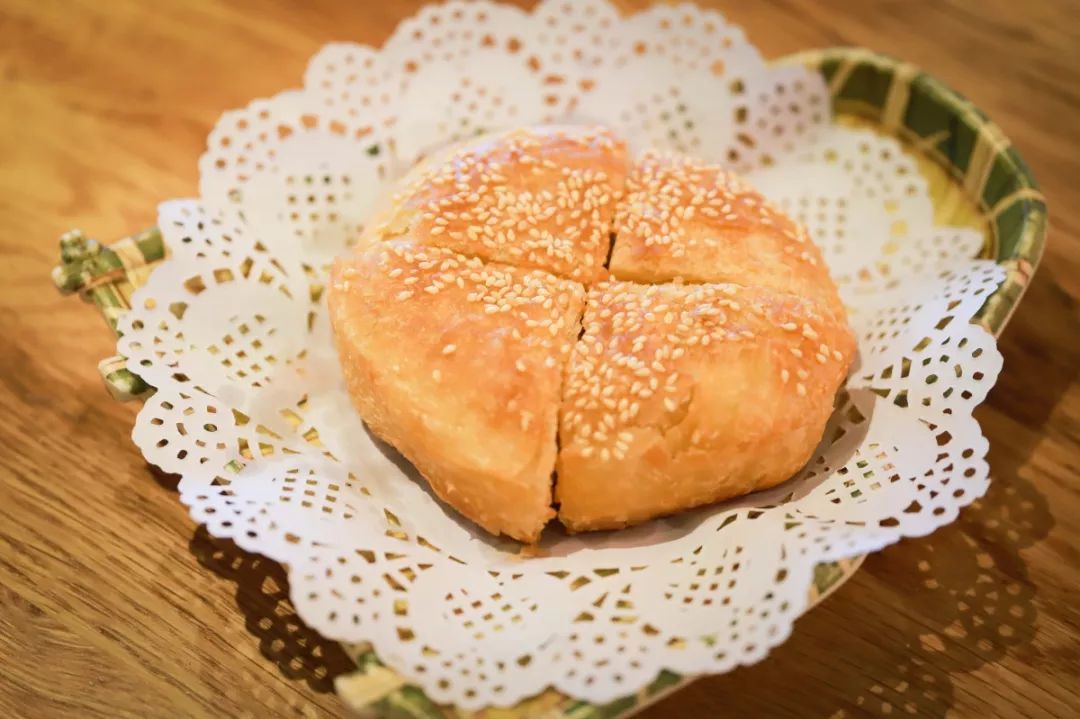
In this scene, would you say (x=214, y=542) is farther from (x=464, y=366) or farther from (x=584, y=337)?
(x=584, y=337)

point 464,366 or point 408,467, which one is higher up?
point 464,366

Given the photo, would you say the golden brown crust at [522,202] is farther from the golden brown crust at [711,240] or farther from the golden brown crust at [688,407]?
the golden brown crust at [688,407]

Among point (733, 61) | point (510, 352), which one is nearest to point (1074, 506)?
point (510, 352)

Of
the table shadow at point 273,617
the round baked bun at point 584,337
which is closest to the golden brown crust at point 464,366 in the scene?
the round baked bun at point 584,337

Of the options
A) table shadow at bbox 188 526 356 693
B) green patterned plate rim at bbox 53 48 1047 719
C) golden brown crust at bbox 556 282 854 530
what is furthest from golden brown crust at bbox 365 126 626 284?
table shadow at bbox 188 526 356 693

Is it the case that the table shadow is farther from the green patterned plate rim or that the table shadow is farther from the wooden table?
the green patterned plate rim

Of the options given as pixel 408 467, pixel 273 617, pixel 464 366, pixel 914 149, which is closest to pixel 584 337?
pixel 464 366

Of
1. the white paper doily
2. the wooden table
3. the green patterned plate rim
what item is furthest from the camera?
the wooden table
